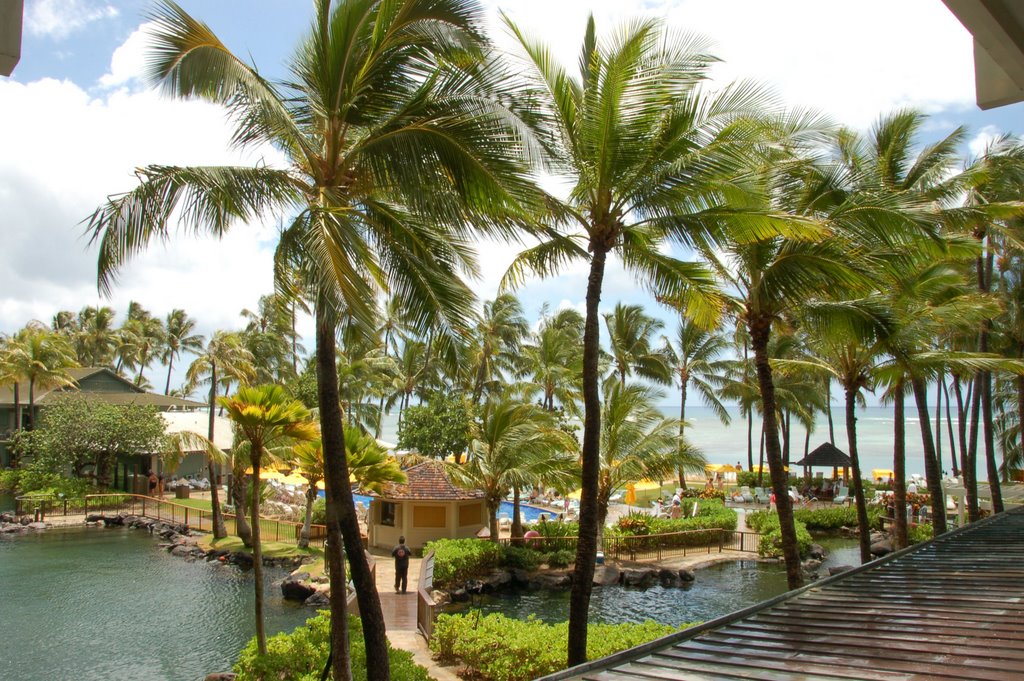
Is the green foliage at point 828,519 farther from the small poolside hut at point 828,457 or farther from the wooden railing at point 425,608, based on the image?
the wooden railing at point 425,608

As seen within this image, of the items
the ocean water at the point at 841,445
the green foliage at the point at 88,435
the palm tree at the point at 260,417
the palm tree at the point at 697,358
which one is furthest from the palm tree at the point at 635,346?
the ocean water at the point at 841,445

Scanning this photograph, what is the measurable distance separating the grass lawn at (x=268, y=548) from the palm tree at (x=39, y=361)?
646 inches

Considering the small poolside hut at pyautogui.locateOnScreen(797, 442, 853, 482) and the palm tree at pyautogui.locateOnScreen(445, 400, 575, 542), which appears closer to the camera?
the palm tree at pyautogui.locateOnScreen(445, 400, 575, 542)

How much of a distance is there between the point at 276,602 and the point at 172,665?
185 inches

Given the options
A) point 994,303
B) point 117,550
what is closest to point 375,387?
point 117,550

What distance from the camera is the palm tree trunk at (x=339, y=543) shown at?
8789 millimetres

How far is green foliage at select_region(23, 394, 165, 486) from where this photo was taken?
33031 millimetres

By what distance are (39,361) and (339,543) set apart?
3456 cm

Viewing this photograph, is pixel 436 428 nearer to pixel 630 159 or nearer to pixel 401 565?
pixel 401 565

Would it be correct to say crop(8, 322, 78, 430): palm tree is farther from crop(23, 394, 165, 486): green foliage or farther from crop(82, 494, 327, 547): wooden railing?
crop(82, 494, 327, 547): wooden railing

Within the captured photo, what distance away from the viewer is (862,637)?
222 inches

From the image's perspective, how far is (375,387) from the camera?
42812 millimetres

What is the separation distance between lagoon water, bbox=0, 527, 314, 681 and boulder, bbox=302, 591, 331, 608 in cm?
32

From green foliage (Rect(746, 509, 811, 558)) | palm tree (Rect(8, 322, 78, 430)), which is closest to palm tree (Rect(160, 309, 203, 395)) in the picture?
palm tree (Rect(8, 322, 78, 430))
